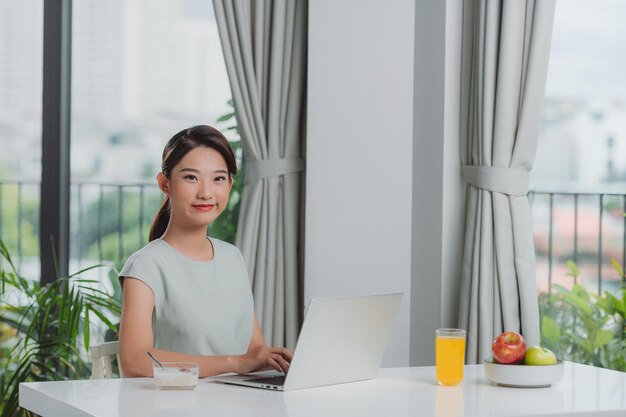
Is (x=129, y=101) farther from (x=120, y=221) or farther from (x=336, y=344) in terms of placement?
(x=336, y=344)

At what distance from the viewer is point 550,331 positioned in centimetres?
347

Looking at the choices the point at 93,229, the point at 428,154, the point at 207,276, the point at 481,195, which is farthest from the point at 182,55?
the point at 207,276

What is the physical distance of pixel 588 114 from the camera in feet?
11.5

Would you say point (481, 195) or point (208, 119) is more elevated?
point (208, 119)

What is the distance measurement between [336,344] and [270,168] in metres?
1.54

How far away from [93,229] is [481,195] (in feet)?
5.28

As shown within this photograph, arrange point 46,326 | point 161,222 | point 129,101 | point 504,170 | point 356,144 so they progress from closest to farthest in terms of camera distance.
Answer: point 161,222, point 504,170, point 356,144, point 46,326, point 129,101

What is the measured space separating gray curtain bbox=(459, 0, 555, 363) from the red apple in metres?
A: 1.03

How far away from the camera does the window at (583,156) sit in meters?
3.47

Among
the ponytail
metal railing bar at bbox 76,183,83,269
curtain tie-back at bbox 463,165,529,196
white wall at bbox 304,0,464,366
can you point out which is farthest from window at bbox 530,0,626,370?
metal railing bar at bbox 76,183,83,269

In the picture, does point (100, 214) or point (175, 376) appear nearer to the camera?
point (175, 376)

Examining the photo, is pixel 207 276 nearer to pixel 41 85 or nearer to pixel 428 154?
pixel 428 154

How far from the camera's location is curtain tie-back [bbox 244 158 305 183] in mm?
3504

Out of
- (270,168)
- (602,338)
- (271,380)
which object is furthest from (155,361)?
(602,338)
